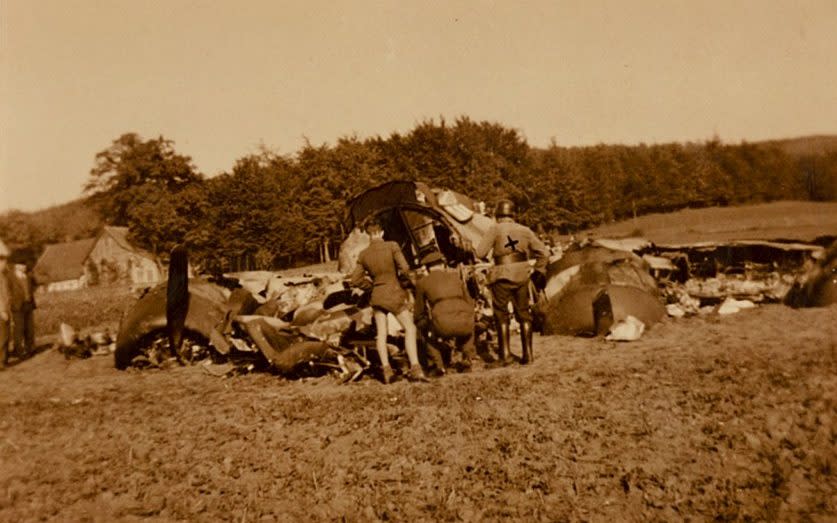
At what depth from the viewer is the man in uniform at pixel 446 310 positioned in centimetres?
757

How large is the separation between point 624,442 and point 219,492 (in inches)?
123

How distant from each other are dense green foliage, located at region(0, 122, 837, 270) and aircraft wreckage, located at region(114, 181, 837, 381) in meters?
24.5

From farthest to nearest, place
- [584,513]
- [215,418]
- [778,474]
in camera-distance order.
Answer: [215,418] < [778,474] < [584,513]

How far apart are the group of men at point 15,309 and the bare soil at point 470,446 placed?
395 cm

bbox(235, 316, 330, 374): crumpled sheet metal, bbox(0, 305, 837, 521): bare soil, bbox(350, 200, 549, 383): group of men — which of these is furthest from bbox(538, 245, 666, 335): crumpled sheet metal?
bbox(235, 316, 330, 374): crumpled sheet metal

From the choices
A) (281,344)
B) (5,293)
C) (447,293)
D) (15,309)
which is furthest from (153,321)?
(447,293)

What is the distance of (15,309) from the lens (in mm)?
12398

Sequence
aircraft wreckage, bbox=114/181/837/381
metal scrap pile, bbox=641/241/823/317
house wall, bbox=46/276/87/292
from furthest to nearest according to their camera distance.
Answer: house wall, bbox=46/276/87/292 < metal scrap pile, bbox=641/241/823/317 < aircraft wreckage, bbox=114/181/837/381

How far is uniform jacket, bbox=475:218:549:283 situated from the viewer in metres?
7.93

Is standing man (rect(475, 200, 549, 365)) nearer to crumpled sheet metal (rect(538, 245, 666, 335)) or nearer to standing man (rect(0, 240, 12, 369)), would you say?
crumpled sheet metal (rect(538, 245, 666, 335))

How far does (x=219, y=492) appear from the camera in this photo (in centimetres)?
442

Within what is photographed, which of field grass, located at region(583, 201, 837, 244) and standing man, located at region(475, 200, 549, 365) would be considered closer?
standing man, located at region(475, 200, 549, 365)

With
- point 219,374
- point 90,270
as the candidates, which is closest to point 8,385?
point 219,374

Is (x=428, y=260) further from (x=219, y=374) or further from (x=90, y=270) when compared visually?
(x=90, y=270)
